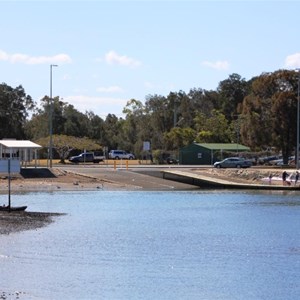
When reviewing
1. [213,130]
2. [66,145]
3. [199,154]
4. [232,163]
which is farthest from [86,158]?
[213,130]

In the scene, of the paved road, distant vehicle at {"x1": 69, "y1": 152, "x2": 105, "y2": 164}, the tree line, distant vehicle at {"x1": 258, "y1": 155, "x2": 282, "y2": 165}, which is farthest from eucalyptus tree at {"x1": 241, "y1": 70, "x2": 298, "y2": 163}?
distant vehicle at {"x1": 69, "y1": 152, "x2": 105, "y2": 164}

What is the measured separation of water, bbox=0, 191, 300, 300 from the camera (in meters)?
26.3

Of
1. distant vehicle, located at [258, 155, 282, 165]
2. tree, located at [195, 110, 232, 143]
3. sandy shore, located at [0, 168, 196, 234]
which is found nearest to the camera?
sandy shore, located at [0, 168, 196, 234]

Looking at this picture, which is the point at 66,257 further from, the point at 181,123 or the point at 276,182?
the point at 181,123

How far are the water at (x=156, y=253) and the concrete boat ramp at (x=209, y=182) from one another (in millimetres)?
15010

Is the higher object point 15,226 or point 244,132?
point 244,132

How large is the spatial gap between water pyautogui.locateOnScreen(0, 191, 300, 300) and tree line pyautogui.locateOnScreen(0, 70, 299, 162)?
40.7 meters

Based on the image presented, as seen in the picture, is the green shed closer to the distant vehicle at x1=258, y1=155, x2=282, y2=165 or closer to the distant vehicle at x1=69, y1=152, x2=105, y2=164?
the distant vehicle at x1=258, y1=155, x2=282, y2=165

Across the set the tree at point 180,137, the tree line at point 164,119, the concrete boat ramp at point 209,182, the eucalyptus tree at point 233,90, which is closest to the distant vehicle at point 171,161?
the tree line at point 164,119

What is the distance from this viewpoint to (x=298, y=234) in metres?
41.1

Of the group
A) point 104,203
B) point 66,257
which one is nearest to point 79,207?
point 104,203

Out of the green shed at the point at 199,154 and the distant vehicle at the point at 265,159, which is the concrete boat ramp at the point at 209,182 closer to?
the green shed at the point at 199,154

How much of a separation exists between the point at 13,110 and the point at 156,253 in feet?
447

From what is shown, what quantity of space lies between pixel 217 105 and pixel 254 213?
11385 centimetres
